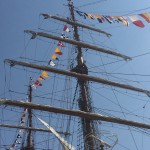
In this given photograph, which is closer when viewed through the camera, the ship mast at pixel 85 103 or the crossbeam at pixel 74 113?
the crossbeam at pixel 74 113

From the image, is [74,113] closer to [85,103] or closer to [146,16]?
[85,103]

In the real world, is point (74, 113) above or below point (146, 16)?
below

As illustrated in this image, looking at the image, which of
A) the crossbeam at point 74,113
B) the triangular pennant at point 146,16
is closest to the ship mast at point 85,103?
the crossbeam at point 74,113

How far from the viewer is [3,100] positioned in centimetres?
1664

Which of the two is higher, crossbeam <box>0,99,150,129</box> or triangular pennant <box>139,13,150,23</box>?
triangular pennant <box>139,13,150,23</box>

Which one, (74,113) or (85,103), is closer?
(74,113)

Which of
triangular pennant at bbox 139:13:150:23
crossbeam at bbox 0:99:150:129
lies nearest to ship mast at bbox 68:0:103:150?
crossbeam at bbox 0:99:150:129

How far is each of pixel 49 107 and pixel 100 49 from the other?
7.38 meters

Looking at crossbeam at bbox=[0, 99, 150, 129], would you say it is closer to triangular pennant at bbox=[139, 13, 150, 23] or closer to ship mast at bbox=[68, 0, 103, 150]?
ship mast at bbox=[68, 0, 103, 150]

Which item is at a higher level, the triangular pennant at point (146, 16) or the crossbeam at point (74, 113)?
the triangular pennant at point (146, 16)

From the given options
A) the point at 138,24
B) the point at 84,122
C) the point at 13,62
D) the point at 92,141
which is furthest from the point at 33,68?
the point at 138,24

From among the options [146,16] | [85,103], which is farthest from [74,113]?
[146,16]

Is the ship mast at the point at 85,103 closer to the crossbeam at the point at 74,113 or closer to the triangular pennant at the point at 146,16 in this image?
the crossbeam at the point at 74,113

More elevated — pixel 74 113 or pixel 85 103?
pixel 85 103
